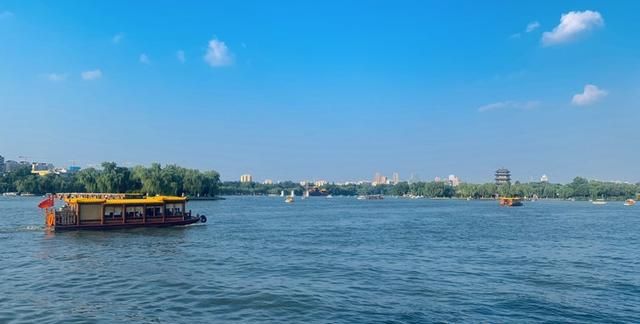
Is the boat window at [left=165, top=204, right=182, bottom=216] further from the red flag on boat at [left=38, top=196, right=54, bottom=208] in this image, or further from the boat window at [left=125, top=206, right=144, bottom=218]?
the red flag on boat at [left=38, top=196, right=54, bottom=208]

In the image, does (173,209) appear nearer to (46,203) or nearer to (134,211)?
(134,211)

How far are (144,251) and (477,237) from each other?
98.4ft

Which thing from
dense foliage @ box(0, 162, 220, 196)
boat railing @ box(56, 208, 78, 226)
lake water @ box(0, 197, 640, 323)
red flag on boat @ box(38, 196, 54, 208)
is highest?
dense foliage @ box(0, 162, 220, 196)

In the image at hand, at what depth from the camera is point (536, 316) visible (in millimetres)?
19281

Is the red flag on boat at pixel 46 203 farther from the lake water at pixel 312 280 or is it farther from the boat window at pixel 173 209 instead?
the boat window at pixel 173 209

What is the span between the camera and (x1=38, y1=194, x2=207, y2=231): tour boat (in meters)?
48.9

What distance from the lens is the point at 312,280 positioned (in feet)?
82.9

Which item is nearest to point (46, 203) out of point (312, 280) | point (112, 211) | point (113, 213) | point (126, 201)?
point (112, 211)

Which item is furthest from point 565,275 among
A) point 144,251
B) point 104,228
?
point 104,228

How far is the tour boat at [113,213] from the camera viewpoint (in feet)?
160

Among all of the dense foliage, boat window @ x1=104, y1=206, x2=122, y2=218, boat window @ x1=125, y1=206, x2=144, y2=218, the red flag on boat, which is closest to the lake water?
the red flag on boat

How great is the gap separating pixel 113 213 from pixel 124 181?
2929 inches

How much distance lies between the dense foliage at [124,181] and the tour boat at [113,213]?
217ft

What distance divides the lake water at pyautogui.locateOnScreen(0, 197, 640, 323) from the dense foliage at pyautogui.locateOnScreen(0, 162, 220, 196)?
255 ft
